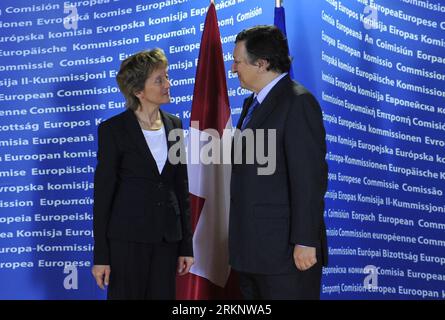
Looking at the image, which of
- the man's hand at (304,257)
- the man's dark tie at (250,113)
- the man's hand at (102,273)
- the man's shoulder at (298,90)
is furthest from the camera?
the man's hand at (102,273)

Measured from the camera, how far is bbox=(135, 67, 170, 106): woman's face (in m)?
2.79

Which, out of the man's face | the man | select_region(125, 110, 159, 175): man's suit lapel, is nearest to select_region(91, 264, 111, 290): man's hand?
select_region(125, 110, 159, 175): man's suit lapel

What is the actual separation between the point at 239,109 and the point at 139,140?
43.8 inches

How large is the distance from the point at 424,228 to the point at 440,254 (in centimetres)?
18

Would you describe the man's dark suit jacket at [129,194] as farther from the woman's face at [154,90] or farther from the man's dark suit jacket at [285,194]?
the man's dark suit jacket at [285,194]

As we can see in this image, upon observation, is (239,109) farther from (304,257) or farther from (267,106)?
(304,257)

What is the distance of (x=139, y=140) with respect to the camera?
8.73 feet

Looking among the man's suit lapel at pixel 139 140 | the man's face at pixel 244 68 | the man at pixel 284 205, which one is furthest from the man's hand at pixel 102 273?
the man's face at pixel 244 68

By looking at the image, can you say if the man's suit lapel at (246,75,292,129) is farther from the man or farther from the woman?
the woman

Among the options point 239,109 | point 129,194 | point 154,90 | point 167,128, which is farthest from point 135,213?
point 239,109

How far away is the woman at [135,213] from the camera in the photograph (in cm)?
259

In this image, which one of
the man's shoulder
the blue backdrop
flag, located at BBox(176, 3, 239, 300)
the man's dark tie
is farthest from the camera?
the blue backdrop

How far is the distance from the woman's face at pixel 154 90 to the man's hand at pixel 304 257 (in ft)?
3.17

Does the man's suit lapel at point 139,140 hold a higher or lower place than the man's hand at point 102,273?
higher
